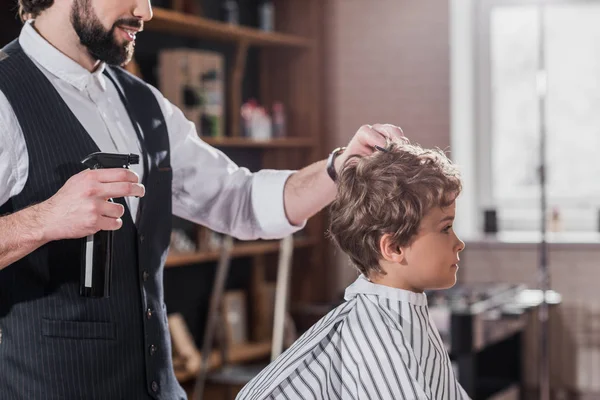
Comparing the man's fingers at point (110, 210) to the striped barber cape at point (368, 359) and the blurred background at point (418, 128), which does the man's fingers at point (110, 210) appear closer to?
the striped barber cape at point (368, 359)

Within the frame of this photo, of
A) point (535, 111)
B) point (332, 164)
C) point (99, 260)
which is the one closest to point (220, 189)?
point (332, 164)

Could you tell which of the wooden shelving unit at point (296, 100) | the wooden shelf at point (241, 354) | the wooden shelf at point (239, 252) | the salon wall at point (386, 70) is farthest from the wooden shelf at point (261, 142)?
the wooden shelf at point (241, 354)

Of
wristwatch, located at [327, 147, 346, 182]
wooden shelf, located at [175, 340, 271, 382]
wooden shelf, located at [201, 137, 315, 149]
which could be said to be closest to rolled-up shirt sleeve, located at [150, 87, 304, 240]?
wristwatch, located at [327, 147, 346, 182]

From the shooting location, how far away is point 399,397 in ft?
5.17

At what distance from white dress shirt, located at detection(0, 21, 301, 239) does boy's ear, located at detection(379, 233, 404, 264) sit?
46 centimetres

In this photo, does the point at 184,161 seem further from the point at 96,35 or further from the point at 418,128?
the point at 418,128

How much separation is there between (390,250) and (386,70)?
12.5 feet

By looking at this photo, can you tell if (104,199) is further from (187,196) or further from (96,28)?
(187,196)

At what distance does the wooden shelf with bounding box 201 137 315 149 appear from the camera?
4.57m

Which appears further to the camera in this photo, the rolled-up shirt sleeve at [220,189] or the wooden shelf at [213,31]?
the wooden shelf at [213,31]

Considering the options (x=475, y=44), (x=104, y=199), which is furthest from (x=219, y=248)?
(x=104, y=199)

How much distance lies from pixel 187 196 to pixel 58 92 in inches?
17.4

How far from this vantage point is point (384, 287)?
1706 millimetres

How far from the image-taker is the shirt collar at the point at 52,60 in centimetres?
182
